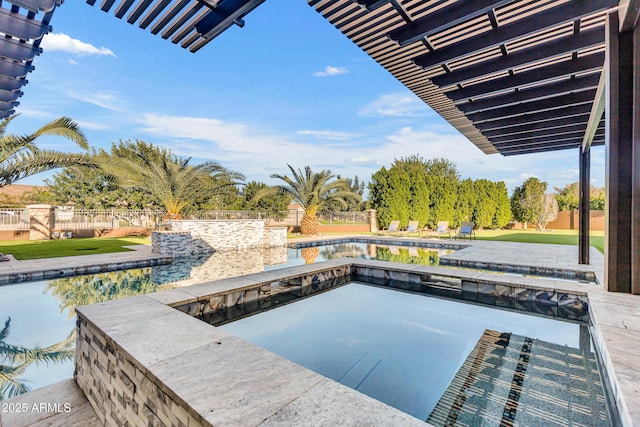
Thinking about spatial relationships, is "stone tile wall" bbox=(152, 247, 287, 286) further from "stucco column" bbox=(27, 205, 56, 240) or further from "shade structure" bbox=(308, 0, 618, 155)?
"stucco column" bbox=(27, 205, 56, 240)

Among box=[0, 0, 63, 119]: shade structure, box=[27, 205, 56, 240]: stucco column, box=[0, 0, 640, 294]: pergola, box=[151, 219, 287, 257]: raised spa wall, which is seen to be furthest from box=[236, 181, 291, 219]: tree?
box=[0, 0, 63, 119]: shade structure

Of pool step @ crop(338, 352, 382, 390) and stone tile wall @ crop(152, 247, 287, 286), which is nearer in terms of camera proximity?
pool step @ crop(338, 352, 382, 390)

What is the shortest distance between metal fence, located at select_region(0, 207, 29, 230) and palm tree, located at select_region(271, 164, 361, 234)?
11764 mm

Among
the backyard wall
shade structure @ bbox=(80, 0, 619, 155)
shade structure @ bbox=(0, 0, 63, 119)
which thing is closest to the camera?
shade structure @ bbox=(0, 0, 63, 119)

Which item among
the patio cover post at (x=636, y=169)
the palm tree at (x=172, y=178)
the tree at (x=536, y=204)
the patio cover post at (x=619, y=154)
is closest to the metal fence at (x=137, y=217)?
the palm tree at (x=172, y=178)

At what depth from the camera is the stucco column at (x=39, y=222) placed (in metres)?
13.3

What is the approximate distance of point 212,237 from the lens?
11711mm

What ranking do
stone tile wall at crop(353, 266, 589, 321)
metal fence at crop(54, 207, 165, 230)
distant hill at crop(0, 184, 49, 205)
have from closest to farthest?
1. stone tile wall at crop(353, 266, 589, 321)
2. metal fence at crop(54, 207, 165, 230)
3. distant hill at crop(0, 184, 49, 205)

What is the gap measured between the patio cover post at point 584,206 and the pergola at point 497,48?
2.37 m

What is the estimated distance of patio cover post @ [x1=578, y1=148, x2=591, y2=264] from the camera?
23.1 ft

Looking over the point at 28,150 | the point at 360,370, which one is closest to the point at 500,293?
the point at 360,370

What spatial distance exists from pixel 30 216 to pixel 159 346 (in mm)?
15533

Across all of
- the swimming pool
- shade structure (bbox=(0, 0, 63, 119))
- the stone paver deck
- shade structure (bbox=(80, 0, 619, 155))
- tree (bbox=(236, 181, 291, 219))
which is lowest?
the stone paver deck

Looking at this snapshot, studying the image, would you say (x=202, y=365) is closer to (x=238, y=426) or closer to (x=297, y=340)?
(x=238, y=426)
